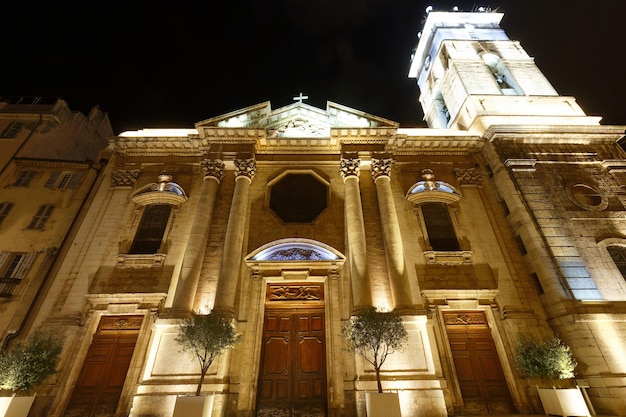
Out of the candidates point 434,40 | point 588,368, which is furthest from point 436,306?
point 434,40

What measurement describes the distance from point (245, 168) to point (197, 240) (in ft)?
12.6

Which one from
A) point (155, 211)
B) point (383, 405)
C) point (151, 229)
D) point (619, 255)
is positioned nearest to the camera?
point (383, 405)

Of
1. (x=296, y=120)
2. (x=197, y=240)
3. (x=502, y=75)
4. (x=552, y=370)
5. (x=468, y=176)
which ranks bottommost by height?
(x=552, y=370)

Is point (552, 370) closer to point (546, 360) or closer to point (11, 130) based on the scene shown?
point (546, 360)

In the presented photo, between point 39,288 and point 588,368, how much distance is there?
60.4ft

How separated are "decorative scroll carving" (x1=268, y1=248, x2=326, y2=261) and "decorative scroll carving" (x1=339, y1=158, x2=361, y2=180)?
12.3ft

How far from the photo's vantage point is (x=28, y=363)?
27.6ft

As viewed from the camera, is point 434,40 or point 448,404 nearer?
point 448,404

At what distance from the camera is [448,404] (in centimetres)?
883

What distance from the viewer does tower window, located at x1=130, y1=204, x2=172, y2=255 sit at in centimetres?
1219

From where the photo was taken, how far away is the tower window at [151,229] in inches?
480

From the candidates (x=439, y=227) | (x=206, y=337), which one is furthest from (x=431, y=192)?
(x=206, y=337)

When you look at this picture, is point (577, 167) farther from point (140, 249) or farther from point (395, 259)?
point (140, 249)

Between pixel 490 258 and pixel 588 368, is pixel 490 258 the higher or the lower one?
the higher one
